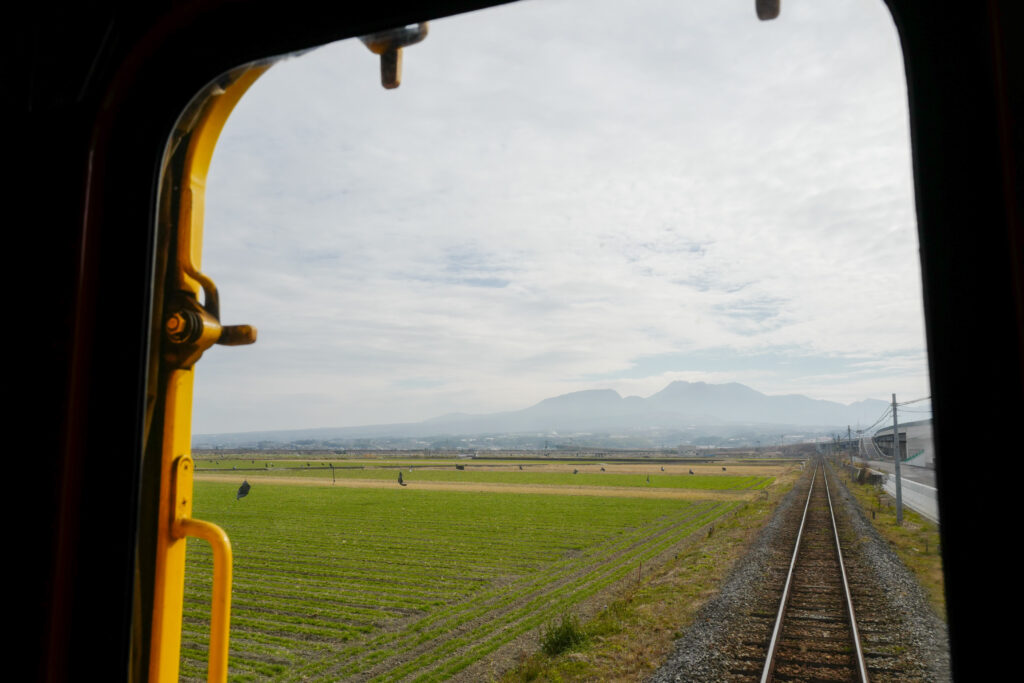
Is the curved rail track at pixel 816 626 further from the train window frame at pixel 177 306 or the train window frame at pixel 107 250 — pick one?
the train window frame at pixel 107 250

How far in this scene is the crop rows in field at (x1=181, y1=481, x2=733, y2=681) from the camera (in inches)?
363

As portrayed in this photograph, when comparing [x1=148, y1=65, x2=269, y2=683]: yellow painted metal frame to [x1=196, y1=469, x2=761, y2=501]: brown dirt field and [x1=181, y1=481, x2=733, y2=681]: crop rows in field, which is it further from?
[x1=196, y1=469, x2=761, y2=501]: brown dirt field

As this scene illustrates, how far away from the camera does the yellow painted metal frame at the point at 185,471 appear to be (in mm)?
1604

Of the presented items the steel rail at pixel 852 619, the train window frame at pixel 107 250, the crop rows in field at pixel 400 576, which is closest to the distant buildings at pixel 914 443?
the train window frame at pixel 107 250

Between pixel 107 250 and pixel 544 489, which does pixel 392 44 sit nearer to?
pixel 107 250

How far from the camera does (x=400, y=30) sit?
4.88 feet

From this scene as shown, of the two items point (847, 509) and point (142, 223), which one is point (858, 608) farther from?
point (847, 509)

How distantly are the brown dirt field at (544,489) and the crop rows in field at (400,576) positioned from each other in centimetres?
577

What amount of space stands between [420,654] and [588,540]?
11530mm

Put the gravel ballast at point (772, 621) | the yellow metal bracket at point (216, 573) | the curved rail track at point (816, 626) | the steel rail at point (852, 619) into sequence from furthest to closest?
the gravel ballast at point (772, 621)
the curved rail track at point (816, 626)
the steel rail at point (852, 619)
the yellow metal bracket at point (216, 573)

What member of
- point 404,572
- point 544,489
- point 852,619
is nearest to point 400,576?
point 404,572

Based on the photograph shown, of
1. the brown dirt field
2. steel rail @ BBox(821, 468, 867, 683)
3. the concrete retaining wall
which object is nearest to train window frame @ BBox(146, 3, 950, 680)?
the concrete retaining wall

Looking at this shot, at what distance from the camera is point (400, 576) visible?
1458 cm

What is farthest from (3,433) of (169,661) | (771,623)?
(771,623)
